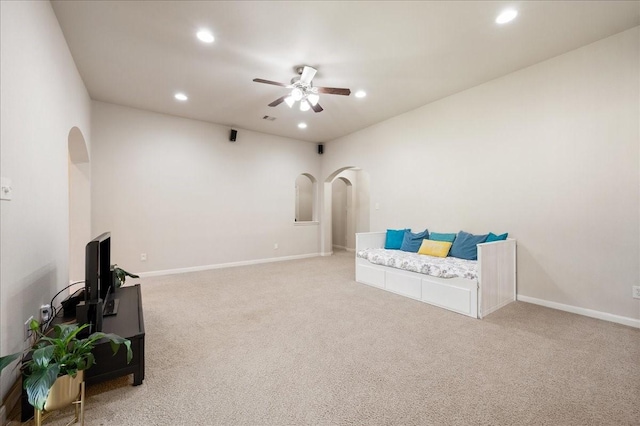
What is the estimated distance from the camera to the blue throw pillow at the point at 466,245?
3662 mm

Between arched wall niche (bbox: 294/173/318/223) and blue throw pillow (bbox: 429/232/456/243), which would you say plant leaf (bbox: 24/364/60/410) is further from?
arched wall niche (bbox: 294/173/318/223)

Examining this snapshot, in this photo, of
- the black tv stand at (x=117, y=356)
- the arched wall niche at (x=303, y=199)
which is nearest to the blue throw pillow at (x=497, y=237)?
the black tv stand at (x=117, y=356)

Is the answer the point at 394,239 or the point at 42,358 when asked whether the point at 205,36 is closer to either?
the point at 42,358

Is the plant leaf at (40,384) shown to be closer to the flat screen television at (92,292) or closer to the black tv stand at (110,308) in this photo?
the flat screen television at (92,292)

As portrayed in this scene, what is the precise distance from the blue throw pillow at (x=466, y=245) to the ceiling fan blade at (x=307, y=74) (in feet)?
9.76

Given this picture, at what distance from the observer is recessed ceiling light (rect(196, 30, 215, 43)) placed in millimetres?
2727

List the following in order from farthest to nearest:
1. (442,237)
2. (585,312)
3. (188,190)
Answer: (188,190) < (442,237) < (585,312)

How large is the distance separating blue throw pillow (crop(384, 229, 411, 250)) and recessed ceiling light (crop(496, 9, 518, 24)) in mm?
3033

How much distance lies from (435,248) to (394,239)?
0.80 m

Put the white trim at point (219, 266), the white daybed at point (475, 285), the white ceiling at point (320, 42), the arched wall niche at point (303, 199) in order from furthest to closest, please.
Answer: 1. the arched wall niche at point (303, 199)
2. the white trim at point (219, 266)
3. the white daybed at point (475, 285)
4. the white ceiling at point (320, 42)

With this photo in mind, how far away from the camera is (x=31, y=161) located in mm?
1962

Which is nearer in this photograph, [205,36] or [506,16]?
[506,16]

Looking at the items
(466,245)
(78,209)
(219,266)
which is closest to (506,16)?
A: (466,245)

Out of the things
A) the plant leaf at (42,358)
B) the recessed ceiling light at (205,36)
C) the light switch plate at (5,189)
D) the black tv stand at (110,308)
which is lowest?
the black tv stand at (110,308)
